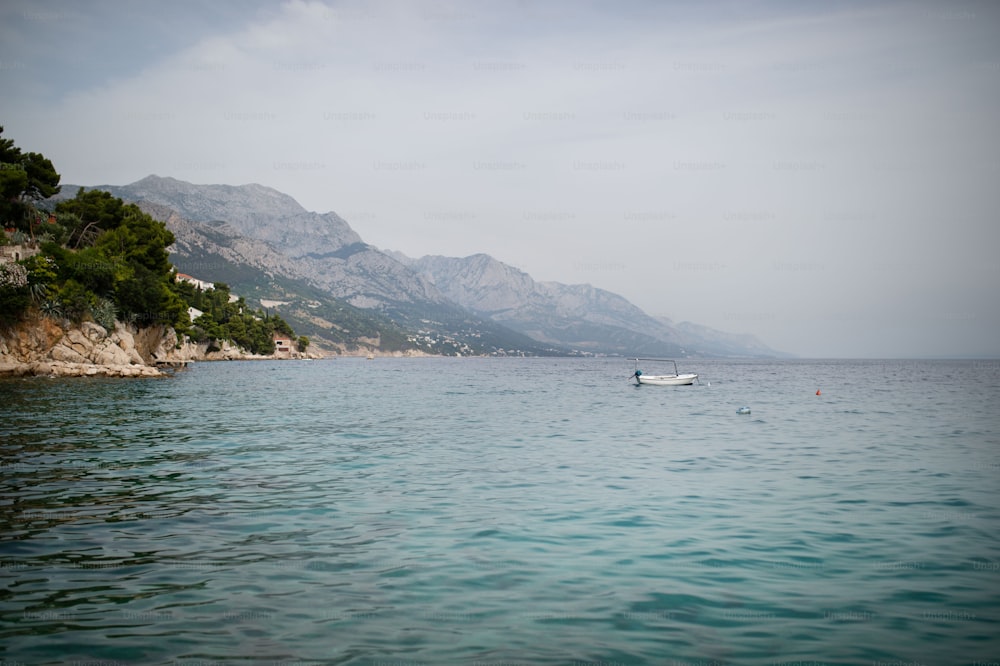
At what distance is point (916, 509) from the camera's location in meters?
17.3

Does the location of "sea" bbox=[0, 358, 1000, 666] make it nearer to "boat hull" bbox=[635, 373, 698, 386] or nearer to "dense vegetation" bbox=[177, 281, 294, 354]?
"boat hull" bbox=[635, 373, 698, 386]

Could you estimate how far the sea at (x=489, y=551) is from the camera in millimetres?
8375

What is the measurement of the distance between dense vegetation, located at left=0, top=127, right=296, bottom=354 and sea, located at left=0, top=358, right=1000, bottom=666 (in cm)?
5013

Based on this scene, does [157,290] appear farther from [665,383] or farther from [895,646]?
[895,646]

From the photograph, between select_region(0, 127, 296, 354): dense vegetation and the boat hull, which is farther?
the boat hull

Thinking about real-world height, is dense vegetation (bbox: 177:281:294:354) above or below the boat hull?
above

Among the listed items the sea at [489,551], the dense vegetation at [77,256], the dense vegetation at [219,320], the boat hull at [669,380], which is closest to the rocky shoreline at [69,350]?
the dense vegetation at [77,256]

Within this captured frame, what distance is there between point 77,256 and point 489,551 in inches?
3256

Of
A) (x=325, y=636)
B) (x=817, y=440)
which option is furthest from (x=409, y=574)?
(x=817, y=440)

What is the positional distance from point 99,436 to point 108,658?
2405cm

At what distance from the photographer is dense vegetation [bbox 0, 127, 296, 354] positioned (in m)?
70.1

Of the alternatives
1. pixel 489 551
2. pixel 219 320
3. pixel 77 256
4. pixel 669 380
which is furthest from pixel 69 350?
pixel 219 320

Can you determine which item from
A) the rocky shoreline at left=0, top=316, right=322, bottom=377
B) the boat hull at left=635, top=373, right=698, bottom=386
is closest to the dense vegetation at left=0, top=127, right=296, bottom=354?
the rocky shoreline at left=0, top=316, right=322, bottom=377

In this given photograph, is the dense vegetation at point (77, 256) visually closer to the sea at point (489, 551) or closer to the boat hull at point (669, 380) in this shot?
the sea at point (489, 551)
